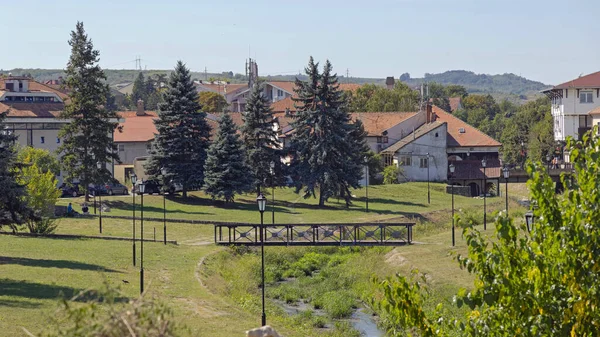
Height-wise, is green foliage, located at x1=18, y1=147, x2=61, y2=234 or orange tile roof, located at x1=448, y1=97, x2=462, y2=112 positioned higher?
orange tile roof, located at x1=448, y1=97, x2=462, y2=112

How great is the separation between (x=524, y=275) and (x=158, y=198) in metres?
55.4

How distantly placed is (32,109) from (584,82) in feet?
169

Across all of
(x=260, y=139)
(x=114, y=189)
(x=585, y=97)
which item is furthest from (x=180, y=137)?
(x=585, y=97)

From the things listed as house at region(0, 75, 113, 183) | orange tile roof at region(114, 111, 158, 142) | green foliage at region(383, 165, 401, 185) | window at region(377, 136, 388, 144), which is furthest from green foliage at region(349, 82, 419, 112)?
house at region(0, 75, 113, 183)

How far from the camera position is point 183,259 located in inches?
1820

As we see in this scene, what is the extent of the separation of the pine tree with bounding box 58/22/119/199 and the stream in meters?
27.7

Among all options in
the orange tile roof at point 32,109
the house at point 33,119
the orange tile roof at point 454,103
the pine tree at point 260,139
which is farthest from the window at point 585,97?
the orange tile roof at point 454,103

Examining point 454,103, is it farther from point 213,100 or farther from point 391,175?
point 391,175

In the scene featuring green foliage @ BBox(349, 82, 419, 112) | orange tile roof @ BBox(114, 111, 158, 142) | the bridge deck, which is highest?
green foliage @ BBox(349, 82, 419, 112)

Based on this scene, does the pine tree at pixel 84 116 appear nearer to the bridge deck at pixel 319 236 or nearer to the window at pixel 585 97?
the bridge deck at pixel 319 236

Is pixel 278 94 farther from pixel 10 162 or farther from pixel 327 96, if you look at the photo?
pixel 10 162

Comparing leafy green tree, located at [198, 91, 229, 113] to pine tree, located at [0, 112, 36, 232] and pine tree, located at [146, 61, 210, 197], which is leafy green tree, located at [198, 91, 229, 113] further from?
pine tree, located at [0, 112, 36, 232]

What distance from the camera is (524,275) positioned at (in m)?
16.9

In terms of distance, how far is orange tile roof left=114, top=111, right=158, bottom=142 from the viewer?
301ft
